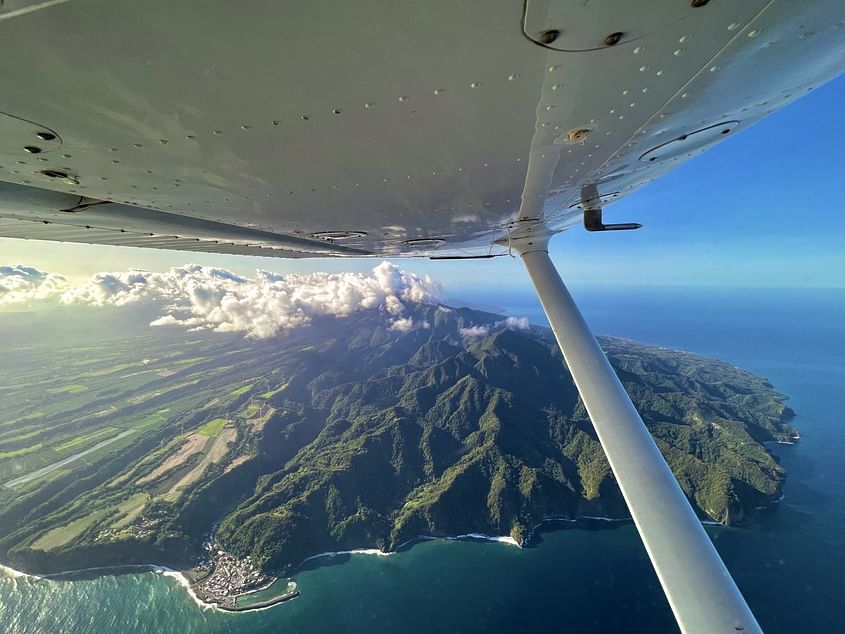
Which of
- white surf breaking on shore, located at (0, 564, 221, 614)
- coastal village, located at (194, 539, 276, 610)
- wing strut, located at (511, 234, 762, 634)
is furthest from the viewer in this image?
white surf breaking on shore, located at (0, 564, 221, 614)

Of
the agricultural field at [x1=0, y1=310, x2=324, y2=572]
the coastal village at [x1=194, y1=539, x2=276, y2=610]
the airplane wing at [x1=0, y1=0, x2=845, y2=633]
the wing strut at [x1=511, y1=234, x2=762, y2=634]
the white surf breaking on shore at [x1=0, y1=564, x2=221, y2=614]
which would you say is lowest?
the white surf breaking on shore at [x1=0, y1=564, x2=221, y2=614]

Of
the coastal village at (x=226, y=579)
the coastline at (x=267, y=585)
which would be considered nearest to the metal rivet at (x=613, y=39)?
the coastline at (x=267, y=585)

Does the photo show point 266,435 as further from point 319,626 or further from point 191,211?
point 191,211

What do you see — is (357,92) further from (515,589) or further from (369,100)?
(515,589)

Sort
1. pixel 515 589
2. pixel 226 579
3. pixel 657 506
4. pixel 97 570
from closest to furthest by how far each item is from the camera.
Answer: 1. pixel 657 506
2. pixel 515 589
3. pixel 226 579
4. pixel 97 570

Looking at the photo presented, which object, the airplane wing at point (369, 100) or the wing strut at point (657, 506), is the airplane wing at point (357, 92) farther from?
the wing strut at point (657, 506)

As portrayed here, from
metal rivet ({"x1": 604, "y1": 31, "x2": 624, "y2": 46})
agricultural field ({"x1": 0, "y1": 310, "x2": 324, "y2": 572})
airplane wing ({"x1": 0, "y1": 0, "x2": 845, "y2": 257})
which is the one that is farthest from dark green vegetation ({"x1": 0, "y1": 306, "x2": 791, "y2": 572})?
metal rivet ({"x1": 604, "y1": 31, "x2": 624, "y2": 46})

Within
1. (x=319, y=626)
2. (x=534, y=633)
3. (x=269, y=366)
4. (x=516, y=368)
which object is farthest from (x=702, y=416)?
(x=269, y=366)

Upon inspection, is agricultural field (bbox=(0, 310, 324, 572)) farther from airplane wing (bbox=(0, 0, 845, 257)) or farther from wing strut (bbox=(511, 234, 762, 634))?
airplane wing (bbox=(0, 0, 845, 257))

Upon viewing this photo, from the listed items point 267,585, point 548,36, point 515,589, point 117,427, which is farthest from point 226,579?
point 548,36
